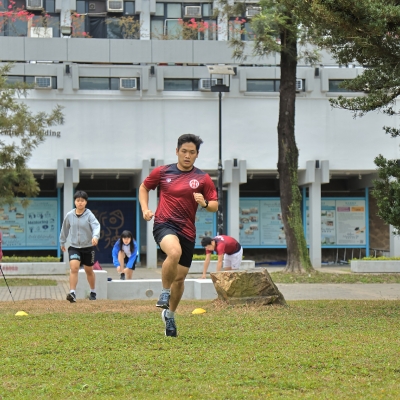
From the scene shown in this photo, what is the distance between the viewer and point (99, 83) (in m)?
29.0

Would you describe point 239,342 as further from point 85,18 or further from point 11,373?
point 85,18

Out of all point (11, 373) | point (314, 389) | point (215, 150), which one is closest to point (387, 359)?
point (314, 389)

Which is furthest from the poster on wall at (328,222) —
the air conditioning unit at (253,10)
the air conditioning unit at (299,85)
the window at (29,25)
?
the window at (29,25)

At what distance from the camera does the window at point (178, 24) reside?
98.0 ft

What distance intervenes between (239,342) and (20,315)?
425 cm

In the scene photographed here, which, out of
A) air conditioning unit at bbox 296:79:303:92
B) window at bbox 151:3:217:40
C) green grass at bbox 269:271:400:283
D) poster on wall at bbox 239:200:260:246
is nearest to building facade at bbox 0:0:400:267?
air conditioning unit at bbox 296:79:303:92

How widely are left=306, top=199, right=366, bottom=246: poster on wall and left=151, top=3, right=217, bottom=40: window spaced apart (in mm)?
8077

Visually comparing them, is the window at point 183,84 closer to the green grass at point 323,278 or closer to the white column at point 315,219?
the white column at point 315,219

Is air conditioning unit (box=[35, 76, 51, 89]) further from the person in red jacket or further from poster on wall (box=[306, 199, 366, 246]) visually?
the person in red jacket

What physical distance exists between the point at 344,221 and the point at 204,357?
1025 inches

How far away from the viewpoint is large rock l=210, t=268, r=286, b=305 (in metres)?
10.7

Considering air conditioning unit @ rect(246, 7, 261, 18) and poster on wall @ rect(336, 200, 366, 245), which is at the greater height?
air conditioning unit @ rect(246, 7, 261, 18)

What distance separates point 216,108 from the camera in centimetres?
2900

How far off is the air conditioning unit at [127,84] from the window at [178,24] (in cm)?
238
